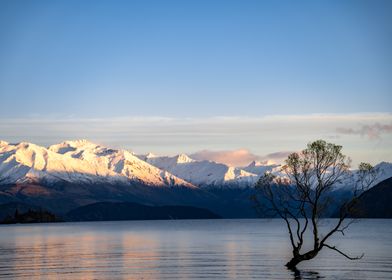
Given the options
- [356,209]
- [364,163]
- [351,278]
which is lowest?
[351,278]

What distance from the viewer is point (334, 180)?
9338cm

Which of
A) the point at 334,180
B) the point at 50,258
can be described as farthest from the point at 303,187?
the point at 50,258

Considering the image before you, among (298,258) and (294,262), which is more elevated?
(298,258)

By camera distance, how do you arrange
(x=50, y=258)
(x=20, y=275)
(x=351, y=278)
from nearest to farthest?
(x=351, y=278) < (x=20, y=275) < (x=50, y=258)

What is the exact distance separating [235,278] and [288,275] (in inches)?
292

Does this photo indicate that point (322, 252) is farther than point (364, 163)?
Yes

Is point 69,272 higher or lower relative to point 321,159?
lower

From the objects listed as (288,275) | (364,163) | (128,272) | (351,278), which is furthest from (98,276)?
(364,163)

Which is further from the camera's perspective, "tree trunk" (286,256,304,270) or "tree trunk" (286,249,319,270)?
"tree trunk" (286,256,304,270)

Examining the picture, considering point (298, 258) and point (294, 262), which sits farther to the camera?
point (294, 262)

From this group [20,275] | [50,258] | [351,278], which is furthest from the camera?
[50,258]

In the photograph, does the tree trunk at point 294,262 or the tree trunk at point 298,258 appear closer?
the tree trunk at point 298,258

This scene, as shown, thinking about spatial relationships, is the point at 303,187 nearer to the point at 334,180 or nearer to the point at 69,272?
the point at 334,180

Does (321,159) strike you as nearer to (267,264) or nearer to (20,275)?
(267,264)
